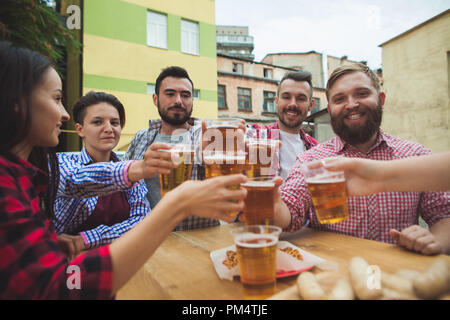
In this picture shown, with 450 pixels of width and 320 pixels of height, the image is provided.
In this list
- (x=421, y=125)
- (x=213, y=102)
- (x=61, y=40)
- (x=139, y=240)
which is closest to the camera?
(x=139, y=240)

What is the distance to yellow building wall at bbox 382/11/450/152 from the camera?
9.09 m

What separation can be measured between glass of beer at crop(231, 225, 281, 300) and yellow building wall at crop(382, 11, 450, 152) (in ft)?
35.7

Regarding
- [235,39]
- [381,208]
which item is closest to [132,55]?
[381,208]

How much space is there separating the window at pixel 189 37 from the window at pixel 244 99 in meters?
8.31

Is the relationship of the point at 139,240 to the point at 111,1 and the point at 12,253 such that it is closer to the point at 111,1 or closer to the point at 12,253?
the point at 12,253

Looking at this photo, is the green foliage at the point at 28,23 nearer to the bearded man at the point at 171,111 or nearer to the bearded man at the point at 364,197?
the bearded man at the point at 171,111

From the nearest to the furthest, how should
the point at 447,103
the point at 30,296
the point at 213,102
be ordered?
the point at 30,296, the point at 447,103, the point at 213,102

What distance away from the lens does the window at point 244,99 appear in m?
21.6

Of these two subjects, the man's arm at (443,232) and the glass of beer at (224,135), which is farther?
the man's arm at (443,232)

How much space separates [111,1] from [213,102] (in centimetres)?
618

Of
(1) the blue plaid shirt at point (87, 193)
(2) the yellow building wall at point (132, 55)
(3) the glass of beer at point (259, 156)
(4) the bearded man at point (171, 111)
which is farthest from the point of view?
(2) the yellow building wall at point (132, 55)

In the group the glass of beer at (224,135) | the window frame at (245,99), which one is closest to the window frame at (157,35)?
the window frame at (245,99)

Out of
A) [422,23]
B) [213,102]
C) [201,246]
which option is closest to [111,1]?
[213,102]

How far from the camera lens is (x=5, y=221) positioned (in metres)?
0.79
